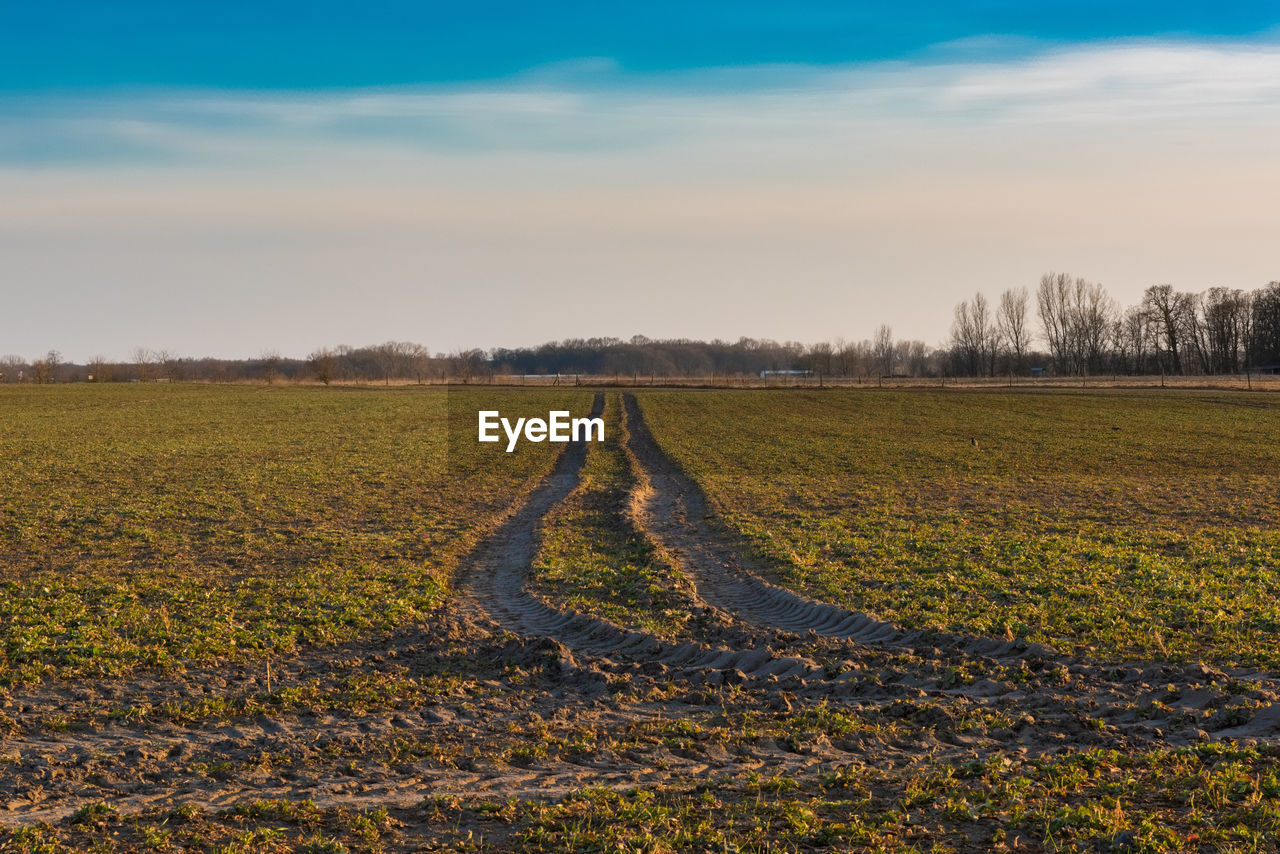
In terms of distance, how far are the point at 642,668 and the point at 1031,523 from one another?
35.5 ft

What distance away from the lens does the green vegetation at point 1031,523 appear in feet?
36.2

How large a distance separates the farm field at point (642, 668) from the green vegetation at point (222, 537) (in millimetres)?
96

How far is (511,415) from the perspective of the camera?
188 ft

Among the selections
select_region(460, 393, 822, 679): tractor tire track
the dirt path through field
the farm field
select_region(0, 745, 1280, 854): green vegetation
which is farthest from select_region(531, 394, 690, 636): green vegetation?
select_region(0, 745, 1280, 854): green vegetation

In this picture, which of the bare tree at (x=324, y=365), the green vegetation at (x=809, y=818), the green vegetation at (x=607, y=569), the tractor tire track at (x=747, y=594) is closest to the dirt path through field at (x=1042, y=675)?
the tractor tire track at (x=747, y=594)

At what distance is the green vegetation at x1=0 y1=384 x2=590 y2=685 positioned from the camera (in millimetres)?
10875

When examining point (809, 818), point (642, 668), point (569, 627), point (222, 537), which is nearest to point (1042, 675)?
point (642, 668)

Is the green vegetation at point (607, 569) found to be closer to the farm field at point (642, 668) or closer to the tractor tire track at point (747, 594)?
the farm field at point (642, 668)

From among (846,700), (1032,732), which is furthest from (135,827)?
(1032,732)

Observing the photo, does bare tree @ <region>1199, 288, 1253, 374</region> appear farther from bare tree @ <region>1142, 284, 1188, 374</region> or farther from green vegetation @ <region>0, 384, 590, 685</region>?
green vegetation @ <region>0, 384, 590, 685</region>

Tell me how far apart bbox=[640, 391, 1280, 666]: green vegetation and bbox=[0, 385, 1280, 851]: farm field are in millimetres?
104

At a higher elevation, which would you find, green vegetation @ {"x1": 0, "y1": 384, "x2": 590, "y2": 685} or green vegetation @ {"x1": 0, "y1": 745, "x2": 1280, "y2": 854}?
green vegetation @ {"x1": 0, "y1": 384, "x2": 590, "y2": 685}

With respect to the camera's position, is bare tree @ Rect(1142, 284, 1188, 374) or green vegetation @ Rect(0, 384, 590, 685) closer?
A: green vegetation @ Rect(0, 384, 590, 685)

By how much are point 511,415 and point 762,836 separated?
52.3 m
